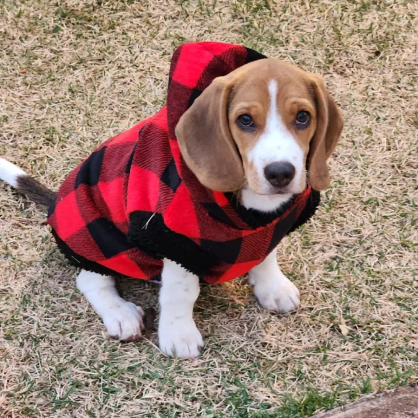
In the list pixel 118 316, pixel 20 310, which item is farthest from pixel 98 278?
pixel 20 310

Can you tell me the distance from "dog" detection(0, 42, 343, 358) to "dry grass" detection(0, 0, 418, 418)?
289mm

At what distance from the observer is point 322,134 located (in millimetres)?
2789

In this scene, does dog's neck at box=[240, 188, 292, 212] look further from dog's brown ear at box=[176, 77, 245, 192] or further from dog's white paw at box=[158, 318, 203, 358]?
dog's white paw at box=[158, 318, 203, 358]

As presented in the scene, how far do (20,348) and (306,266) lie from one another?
183 centimetres

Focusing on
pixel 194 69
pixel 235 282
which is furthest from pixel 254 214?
pixel 235 282

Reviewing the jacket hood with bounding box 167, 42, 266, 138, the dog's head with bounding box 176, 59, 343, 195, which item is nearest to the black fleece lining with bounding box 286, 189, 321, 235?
the dog's head with bounding box 176, 59, 343, 195

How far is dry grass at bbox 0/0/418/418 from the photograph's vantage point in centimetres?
331

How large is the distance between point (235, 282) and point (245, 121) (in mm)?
1484

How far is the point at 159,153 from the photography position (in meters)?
2.92

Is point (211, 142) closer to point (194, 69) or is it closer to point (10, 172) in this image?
point (194, 69)

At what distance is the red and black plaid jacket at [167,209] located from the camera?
109 inches

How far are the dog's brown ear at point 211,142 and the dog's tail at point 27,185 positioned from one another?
1666 millimetres

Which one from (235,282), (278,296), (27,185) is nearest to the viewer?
(278,296)

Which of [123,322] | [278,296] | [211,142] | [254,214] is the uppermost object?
[211,142]
